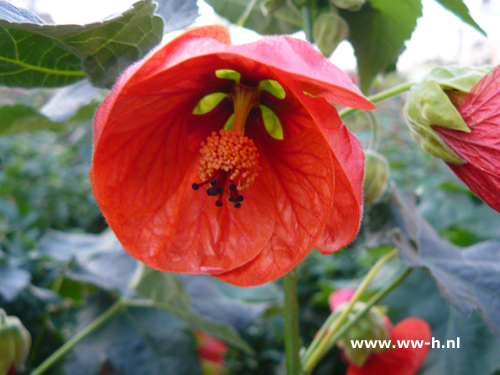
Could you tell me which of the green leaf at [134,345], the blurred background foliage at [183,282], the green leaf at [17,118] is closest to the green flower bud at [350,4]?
the blurred background foliage at [183,282]

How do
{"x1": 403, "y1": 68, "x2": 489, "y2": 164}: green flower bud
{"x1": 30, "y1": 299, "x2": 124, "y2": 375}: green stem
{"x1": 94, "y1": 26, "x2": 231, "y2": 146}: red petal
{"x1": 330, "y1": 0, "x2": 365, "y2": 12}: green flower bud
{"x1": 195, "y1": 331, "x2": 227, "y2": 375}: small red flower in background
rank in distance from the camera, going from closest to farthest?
{"x1": 94, "y1": 26, "x2": 231, "y2": 146}: red petal < {"x1": 403, "y1": 68, "x2": 489, "y2": 164}: green flower bud < {"x1": 330, "y1": 0, "x2": 365, "y2": 12}: green flower bud < {"x1": 30, "y1": 299, "x2": 124, "y2": 375}: green stem < {"x1": 195, "y1": 331, "x2": 227, "y2": 375}: small red flower in background

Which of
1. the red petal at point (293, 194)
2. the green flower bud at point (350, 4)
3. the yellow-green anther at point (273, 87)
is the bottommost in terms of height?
the red petal at point (293, 194)

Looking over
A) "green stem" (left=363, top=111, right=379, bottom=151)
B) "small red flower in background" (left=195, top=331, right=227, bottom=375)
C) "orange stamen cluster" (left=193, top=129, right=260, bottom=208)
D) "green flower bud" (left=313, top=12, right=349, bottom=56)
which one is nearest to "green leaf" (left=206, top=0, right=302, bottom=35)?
"green flower bud" (left=313, top=12, right=349, bottom=56)

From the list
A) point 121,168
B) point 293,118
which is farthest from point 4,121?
point 293,118

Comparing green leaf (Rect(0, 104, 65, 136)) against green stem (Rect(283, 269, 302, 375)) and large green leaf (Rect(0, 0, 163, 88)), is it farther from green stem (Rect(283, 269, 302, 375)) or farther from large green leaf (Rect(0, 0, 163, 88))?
green stem (Rect(283, 269, 302, 375))

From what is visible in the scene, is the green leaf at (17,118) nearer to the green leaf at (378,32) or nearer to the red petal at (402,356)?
the green leaf at (378,32)

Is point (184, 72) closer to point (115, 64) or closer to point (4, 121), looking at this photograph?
point (115, 64)
